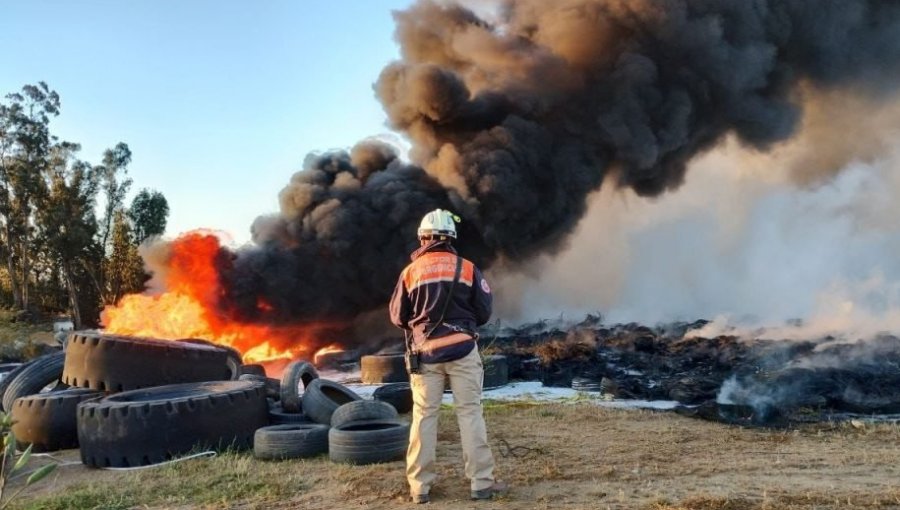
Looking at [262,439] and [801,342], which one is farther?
[801,342]

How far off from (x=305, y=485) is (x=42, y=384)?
5.74 meters

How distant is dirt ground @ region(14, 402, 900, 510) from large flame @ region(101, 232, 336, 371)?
8.48 metres

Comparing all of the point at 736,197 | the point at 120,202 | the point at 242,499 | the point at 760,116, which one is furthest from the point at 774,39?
the point at 120,202

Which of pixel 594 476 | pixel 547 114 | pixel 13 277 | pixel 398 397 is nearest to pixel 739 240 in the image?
pixel 547 114

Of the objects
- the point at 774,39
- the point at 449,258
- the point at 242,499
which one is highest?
the point at 774,39

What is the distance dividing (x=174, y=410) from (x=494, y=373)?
6247mm

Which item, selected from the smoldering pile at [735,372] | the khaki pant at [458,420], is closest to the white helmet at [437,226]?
the khaki pant at [458,420]

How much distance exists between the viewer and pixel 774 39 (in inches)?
910

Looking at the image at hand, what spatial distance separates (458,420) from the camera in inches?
206

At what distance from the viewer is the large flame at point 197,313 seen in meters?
15.7

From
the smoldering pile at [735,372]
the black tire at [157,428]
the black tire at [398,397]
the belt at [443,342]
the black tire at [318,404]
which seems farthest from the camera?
the black tire at [398,397]

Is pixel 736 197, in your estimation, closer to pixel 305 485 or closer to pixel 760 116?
pixel 760 116

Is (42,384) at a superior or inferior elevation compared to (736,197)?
inferior

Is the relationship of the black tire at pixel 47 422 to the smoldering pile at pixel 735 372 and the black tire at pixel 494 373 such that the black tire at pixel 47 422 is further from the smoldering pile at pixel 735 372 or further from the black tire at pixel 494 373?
the smoldering pile at pixel 735 372
